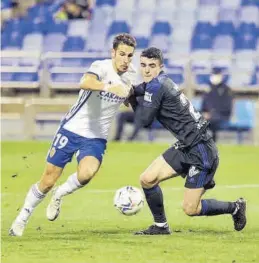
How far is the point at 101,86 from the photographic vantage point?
1060 centimetres

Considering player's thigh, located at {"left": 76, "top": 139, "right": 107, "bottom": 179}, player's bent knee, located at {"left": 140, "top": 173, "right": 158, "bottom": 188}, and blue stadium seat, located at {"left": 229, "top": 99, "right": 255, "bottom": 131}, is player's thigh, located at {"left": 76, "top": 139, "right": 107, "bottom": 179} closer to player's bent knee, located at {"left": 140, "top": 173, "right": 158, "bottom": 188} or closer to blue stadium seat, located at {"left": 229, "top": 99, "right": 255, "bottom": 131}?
player's bent knee, located at {"left": 140, "top": 173, "right": 158, "bottom": 188}

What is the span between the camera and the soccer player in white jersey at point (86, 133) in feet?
36.0

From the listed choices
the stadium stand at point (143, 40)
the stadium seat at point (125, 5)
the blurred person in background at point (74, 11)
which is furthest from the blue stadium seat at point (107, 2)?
the blurred person in background at point (74, 11)

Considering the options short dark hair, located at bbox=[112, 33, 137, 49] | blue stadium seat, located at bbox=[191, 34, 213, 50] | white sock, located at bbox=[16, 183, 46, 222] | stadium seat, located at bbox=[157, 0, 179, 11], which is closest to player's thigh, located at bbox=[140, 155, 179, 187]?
white sock, located at bbox=[16, 183, 46, 222]

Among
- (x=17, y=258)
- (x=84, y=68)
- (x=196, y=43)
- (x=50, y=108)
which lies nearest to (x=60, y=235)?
(x=17, y=258)

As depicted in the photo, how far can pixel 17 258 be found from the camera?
31.1ft

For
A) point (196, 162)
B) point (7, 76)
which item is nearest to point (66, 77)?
point (7, 76)

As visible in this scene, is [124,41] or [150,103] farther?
[124,41]

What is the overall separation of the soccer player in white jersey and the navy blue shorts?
83 centimetres

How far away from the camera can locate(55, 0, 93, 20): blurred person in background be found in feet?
105

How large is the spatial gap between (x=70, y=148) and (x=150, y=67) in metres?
1.33

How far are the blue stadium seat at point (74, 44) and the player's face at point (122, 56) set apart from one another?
755 inches

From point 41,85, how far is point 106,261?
727 inches

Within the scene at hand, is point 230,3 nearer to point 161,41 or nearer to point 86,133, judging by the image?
point 161,41
